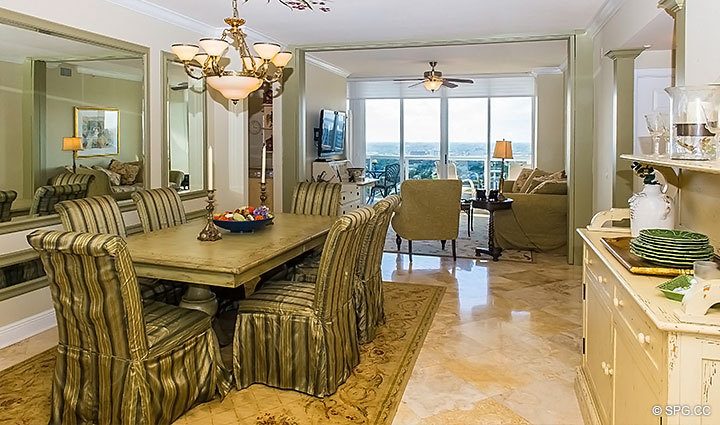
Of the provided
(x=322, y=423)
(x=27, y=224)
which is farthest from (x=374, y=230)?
(x=27, y=224)

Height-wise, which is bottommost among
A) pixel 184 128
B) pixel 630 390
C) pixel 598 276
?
pixel 630 390

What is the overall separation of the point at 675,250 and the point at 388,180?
989cm

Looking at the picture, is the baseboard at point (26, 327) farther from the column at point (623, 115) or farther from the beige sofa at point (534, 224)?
the beige sofa at point (534, 224)

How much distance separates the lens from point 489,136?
446 inches

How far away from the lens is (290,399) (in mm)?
2910

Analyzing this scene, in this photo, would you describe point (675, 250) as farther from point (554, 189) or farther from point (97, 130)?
point (554, 189)

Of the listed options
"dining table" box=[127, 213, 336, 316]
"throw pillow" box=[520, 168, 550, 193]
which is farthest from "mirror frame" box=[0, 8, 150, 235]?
"throw pillow" box=[520, 168, 550, 193]

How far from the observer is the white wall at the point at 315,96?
28.5ft

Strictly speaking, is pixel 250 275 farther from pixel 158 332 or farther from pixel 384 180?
pixel 384 180

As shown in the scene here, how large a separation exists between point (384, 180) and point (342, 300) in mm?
8842

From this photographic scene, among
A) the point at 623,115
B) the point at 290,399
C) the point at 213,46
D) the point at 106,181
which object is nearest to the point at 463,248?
the point at 623,115

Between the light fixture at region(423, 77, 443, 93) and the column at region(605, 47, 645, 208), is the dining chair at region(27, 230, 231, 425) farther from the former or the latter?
the light fixture at region(423, 77, 443, 93)

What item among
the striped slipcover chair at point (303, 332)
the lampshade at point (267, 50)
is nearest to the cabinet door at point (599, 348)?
the striped slipcover chair at point (303, 332)

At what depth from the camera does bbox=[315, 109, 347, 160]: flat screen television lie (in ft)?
29.5
